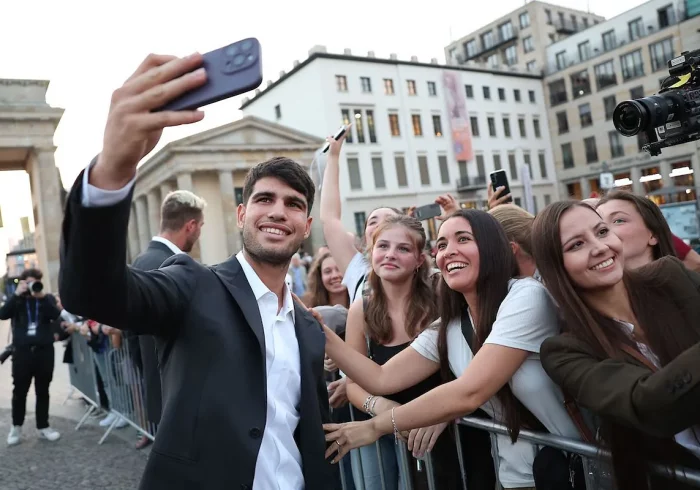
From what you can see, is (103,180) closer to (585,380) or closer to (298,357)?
(298,357)

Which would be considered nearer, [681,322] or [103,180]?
[103,180]

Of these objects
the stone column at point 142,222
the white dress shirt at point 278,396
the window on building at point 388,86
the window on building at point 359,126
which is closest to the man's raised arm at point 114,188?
the white dress shirt at point 278,396

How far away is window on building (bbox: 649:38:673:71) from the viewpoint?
48.1 m

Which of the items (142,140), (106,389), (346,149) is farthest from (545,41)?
(142,140)

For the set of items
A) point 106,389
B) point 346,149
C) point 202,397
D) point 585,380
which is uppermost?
point 346,149

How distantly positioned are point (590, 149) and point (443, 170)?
17.2m

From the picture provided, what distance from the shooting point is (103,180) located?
1161mm

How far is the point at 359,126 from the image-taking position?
142ft

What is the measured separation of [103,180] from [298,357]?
1124mm

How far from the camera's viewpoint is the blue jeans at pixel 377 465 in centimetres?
323

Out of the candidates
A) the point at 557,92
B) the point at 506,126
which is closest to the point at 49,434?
the point at 506,126

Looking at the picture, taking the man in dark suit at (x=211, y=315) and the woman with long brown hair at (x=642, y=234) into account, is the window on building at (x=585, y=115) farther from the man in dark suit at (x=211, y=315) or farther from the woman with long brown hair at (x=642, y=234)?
the man in dark suit at (x=211, y=315)

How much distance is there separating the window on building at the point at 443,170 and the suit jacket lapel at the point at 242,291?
45939 millimetres

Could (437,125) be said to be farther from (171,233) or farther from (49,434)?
(171,233)
